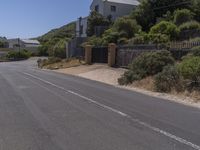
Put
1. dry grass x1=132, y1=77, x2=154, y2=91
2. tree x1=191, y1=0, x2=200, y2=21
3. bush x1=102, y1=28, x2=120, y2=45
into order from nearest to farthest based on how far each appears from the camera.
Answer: dry grass x1=132, y1=77, x2=154, y2=91 < bush x1=102, y1=28, x2=120, y2=45 < tree x1=191, y1=0, x2=200, y2=21

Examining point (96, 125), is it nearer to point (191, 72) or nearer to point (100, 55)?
point (191, 72)

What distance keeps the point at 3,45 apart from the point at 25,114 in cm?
16120

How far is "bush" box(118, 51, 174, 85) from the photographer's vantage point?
26.2 metres

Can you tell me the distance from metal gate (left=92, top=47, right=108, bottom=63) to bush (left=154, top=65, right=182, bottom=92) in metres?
23.3

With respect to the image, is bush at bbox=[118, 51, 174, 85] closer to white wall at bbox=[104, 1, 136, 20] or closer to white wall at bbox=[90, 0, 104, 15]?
white wall at bbox=[104, 1, 136, 20]

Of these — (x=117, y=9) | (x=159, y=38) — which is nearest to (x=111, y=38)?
(x=159, y=38)

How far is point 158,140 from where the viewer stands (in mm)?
9422

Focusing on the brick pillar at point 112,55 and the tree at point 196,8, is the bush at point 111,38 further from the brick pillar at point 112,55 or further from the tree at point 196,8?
the tree at point 196,8

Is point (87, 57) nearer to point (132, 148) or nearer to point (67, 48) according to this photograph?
point (67, 48)

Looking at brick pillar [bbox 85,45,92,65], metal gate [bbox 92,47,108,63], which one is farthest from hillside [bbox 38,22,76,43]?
metal gate [bbox 92,47,108,63]

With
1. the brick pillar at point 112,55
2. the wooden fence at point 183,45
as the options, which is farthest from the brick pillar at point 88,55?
the wooden fence at point 183,45

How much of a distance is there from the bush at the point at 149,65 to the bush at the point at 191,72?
489 centimetres

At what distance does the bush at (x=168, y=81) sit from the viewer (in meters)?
21.7

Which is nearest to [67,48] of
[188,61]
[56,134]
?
[188,61]
